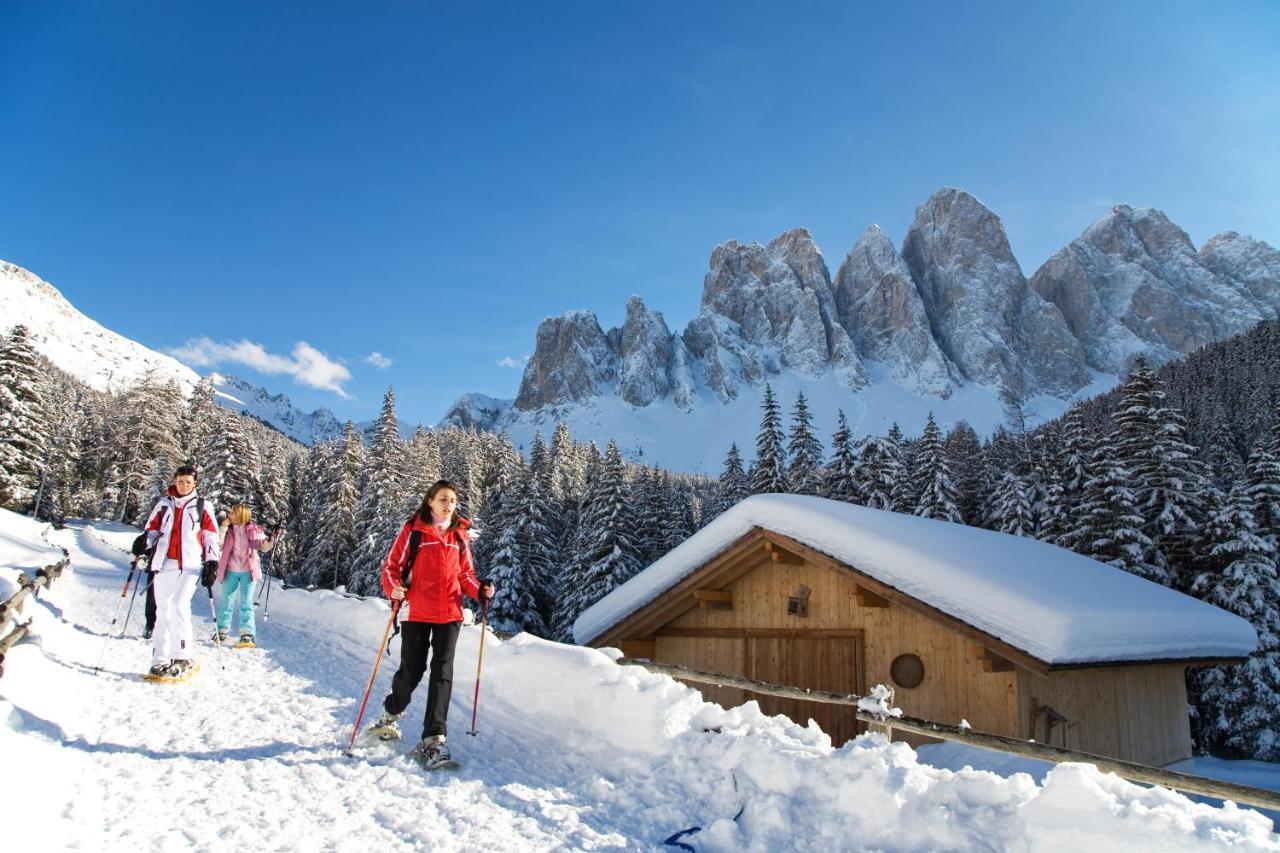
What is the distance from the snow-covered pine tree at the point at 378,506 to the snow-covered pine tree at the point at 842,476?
75.5 ft

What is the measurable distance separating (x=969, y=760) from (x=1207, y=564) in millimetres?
21060

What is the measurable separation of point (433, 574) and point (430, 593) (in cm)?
14

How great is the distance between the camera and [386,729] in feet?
17.0

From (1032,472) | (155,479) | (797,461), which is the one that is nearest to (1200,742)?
(1032,472)

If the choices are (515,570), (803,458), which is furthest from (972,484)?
(515,570)

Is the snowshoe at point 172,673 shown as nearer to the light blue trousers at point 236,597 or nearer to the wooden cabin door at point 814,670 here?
the light blue trousers at point 236,597

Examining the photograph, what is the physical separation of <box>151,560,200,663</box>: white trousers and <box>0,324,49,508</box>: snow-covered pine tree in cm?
3349

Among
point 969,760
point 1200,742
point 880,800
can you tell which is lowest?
point 1200,742

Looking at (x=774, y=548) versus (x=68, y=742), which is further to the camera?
(x=774, y=548)

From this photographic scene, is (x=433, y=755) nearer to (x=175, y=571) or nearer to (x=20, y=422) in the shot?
(x=175, y=571)

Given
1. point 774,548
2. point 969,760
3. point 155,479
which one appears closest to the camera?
point 969,760

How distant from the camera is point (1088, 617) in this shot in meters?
7.87

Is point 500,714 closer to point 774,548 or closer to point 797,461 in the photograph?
point 774,548

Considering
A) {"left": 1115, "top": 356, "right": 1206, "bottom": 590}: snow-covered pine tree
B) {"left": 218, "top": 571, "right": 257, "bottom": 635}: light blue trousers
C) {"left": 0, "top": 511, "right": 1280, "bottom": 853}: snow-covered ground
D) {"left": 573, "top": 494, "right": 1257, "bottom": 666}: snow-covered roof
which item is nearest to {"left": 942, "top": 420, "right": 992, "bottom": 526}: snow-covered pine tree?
{"left": 1115, "top": 356, "right": 1206, "bottom": 590}: snow-covered pine tree
